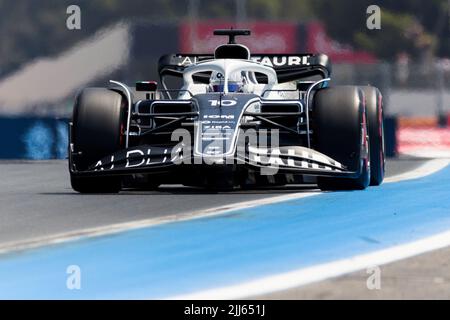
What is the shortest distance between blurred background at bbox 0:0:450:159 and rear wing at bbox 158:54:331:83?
779 centimetres

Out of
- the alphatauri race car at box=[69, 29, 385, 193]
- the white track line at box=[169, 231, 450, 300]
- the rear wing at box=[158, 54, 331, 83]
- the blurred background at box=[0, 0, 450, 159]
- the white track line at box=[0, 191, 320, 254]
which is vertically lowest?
the white track line at box=[169, 231, 450, 300]

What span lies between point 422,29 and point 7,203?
63.8 ft

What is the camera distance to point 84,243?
9297 mm

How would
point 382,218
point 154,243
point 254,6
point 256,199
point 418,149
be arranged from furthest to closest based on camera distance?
point 254,6 → point 418,149 → point 256,199 → point 382,218 → point 154,243

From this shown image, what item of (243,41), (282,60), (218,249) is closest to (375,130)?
(282,60)

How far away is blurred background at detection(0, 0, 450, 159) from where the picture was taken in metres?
26.3

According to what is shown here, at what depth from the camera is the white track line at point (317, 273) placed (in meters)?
7.07

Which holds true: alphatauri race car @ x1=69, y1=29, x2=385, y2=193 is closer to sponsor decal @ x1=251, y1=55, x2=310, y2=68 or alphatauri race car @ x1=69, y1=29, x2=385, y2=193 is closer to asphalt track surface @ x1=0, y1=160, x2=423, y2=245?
asphalt track surface @ x1=0, y1=160, x2=423, y2=245

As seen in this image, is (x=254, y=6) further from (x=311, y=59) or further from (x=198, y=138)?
(x=198, y=138)

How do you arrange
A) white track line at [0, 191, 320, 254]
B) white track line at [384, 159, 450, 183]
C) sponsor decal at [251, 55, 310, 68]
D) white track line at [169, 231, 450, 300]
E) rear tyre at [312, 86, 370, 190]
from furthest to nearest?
white track line at [384, 159, 450, 183] < sponsor decal at [251, 55, 310, 68] < rear tyre at [312, 86, 370, 190] < white track line at [0, 191, 320, 254] < white track line at [169, 231, 450, 300]

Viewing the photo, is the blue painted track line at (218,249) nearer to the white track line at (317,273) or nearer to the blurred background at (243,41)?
the white track line at (317,273)

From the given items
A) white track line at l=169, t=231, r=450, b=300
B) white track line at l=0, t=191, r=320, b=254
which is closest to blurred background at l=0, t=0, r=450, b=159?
white track line at l=0, t=191, r=320, b=254

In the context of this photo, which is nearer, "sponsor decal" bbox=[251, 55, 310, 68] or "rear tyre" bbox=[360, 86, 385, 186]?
"rear tyre" bbox=[360, 86, 385, 186]

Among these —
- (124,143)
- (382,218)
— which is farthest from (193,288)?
(124,143)
